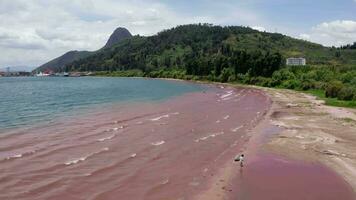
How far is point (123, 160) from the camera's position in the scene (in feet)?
106

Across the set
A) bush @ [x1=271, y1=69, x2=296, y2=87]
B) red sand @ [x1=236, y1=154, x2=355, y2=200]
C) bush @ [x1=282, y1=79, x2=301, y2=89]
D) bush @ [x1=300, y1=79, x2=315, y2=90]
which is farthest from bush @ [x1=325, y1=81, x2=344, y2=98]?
red sand @ [x1=236, y1=154, x2=355, y2=200]

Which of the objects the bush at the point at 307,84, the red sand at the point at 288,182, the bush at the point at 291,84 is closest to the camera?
the red sand at the point at 288,182

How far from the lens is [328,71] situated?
12688 centimetres

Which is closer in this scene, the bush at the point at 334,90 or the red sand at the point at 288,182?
Answer: the red sand at the point at 288,182

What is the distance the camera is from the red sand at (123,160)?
24.5m

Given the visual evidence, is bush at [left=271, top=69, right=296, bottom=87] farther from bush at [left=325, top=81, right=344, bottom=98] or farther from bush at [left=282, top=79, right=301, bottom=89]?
bush at [left=325, top=81, right=344, bottom=98]

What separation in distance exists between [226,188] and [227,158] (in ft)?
27.6

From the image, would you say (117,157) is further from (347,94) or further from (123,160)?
(347,94)

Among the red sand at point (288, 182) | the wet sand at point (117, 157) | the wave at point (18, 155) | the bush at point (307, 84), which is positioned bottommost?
the red sand at point (288, 182)

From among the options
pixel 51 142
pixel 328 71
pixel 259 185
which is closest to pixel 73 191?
pixel 259 185

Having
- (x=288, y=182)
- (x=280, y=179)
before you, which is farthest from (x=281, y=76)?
(x=288, y=182)

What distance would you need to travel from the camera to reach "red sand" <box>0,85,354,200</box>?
24.5 m

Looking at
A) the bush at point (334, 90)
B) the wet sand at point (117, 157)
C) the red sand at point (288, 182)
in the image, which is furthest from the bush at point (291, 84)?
the red sand at point (288, 182)

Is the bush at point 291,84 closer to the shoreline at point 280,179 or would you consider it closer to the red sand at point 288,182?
the shoreline at point 280,179
